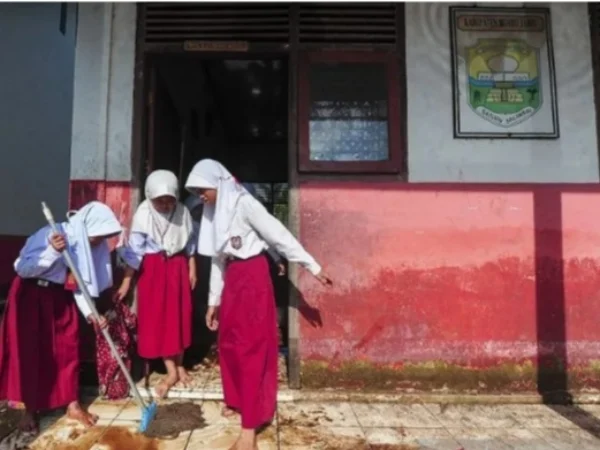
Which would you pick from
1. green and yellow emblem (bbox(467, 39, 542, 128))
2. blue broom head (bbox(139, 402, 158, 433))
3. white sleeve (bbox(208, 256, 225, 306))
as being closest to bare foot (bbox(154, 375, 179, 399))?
blue broom head (bbox(139, 402, 158, 433))

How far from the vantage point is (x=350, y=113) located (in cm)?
421

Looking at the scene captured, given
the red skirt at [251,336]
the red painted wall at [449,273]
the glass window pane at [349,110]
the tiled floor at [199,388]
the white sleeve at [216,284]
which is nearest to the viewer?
the red skirt at [251,336]

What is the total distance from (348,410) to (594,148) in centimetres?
283

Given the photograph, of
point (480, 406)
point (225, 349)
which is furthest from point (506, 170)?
point (225, 349)

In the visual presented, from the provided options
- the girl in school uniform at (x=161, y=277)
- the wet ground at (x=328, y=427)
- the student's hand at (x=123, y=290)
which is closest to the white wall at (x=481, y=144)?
the wet ground at (x=328, y=427)

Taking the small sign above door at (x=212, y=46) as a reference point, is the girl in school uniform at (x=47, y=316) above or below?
below

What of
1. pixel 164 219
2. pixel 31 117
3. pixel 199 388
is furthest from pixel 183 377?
pixel 31 117

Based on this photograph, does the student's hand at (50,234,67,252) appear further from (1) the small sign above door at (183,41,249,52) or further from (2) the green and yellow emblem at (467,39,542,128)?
(2) the green and yellow emblem at (467,39,542,128)

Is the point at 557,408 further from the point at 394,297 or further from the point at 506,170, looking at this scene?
the point at 506,170

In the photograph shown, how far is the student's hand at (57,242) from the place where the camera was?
3.15 m

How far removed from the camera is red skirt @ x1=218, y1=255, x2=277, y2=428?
123 inches

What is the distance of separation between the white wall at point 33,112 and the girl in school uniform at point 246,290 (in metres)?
5.82

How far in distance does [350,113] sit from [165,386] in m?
2.57

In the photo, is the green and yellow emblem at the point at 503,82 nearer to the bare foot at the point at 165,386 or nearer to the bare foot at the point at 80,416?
the bare foot at the point at 165,386
